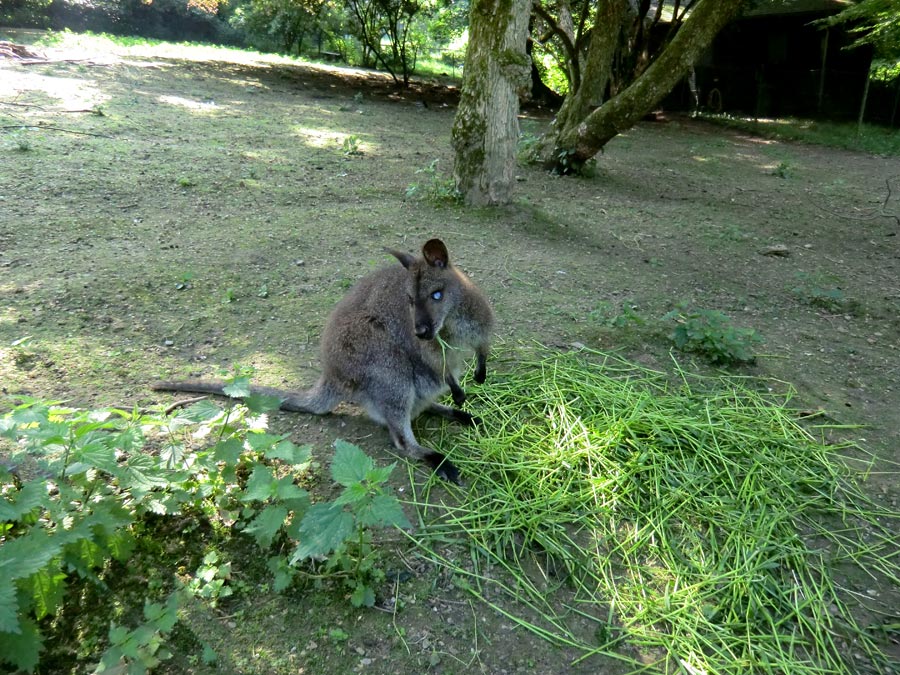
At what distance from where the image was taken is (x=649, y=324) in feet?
13.5

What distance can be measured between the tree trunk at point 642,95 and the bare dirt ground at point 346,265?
0.41 meters

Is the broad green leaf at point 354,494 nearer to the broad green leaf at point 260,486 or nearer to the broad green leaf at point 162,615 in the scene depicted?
the broad green leaf at point 260,486

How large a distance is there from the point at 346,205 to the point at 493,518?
176 inches

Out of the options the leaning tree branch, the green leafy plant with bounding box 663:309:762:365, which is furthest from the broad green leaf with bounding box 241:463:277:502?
the leaning tree branch

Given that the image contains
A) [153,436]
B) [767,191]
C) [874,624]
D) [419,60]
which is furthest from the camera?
[419,60]

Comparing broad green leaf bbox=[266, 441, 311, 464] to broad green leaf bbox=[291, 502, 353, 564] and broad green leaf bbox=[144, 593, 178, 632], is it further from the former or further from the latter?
broad green leaf bbox=[144, 593, 178, 632]

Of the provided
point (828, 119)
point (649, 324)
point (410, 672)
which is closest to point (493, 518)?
point (410, 672)

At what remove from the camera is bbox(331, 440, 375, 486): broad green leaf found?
76.3 inches

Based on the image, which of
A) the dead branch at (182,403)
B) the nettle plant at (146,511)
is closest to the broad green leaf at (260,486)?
the nettle plant at (146,511)

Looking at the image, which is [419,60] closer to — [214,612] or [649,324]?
[649,324]

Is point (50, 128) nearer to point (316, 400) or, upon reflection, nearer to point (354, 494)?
point (316, 400)

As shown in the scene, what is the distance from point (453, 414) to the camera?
3113mm

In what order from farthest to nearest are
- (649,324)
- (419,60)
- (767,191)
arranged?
(419,60) → (767,191) → (649,324)

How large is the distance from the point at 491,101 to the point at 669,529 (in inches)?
178
